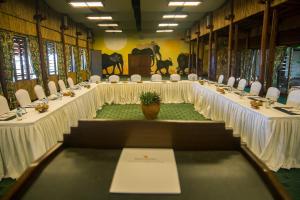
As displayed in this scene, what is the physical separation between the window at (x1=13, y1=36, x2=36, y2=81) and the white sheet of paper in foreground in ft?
21.1

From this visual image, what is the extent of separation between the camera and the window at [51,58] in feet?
29.6

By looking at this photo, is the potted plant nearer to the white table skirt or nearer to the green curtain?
the white table skirt

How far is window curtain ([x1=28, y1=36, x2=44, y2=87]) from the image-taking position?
746cm

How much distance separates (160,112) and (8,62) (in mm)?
4462

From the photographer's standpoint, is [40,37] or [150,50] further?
[150,50]

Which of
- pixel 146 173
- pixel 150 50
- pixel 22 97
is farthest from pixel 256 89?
pixel 150 50

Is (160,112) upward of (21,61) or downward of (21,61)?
downward

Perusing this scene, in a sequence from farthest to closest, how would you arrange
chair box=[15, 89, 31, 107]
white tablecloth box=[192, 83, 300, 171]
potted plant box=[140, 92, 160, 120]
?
1. potted plant box=[140, 92, 160, 120]
2. chair box=[15, 89, 31, 107]
3. white tablecloth box=[192, 83, 300, 171]

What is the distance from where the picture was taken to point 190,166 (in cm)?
164

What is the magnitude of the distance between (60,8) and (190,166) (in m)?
9.04

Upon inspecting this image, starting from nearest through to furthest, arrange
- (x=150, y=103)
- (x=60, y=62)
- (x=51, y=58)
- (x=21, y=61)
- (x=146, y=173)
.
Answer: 1. (x=146, y=173)
2. (x=150, y=103)
3. (x=21, y=61)
4. (x=51, y=58)
5. (x=60, y=62)

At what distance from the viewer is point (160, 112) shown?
662 centimetres

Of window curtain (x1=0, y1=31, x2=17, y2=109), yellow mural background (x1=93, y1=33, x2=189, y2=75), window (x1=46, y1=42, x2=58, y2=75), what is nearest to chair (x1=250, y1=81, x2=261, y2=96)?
window curtain (x1=0, y1=31, x2=17, y2=109)

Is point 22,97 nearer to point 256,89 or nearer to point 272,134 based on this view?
point 272,134
